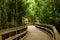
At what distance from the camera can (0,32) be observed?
7.39 m

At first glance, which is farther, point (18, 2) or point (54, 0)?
point (18, 2)

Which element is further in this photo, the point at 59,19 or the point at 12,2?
the point at 12,2

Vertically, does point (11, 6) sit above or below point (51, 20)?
above

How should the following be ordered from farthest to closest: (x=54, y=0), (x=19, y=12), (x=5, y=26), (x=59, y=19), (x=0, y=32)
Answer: (x=19, y=12)
(x=54, y=0)
(x=59, y=19)
(x=5, y=26)
(x=0, y=32)

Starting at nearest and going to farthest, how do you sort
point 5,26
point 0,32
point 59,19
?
point 0,32 < point 5,26 < point 59,19

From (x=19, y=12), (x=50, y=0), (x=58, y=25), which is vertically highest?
(x=50, y=0)

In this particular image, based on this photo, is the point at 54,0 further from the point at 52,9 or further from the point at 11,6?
the point at 11,6

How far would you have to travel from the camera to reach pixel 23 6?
2877 cm

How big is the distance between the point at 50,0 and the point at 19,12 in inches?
203

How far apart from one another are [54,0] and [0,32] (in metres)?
19.9

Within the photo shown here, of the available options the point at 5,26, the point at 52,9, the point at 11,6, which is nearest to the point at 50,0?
the point at 52,9

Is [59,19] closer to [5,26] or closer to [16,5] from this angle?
[16,5]

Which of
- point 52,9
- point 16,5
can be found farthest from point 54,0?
point 16,5

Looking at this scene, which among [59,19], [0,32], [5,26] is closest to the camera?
[0,32]
